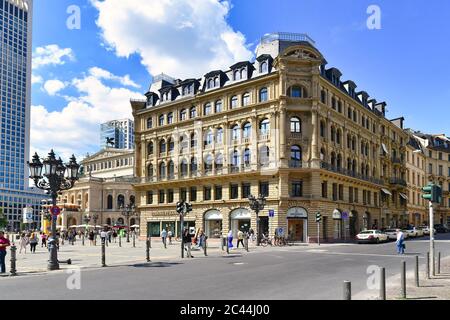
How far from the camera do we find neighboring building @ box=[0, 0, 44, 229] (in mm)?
142750

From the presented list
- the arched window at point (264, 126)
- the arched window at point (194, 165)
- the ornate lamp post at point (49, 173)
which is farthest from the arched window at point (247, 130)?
the ornate lamp post at point (49, 173)

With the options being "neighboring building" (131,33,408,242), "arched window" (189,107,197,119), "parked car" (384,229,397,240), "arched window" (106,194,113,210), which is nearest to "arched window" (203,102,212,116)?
"neighboring building" (131,33,408,242)

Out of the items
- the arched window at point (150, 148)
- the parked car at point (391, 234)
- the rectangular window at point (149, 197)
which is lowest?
the parked car at point (391, 234)

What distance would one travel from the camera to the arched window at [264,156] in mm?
44859

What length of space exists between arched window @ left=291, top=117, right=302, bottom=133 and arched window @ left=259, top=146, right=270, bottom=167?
336 cm

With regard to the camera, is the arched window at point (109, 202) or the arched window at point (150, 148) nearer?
the arched window at point (150, 148)

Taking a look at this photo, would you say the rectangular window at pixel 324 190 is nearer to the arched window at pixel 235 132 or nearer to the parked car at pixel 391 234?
the parked car at pixel 391 234

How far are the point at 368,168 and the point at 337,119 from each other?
41.9 feet

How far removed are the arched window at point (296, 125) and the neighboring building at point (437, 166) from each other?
1978 inches

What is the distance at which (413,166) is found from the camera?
78250 mm

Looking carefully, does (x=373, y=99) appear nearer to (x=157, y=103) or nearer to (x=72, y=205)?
(x=157, y=103)

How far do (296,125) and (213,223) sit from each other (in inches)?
575

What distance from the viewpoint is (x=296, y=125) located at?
45.0m

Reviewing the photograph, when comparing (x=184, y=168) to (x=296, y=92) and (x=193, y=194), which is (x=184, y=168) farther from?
(x=296, y=92)
